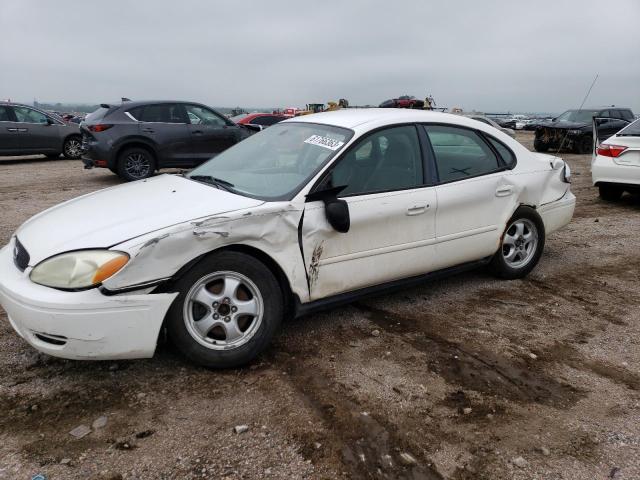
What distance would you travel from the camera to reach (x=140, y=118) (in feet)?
33.7

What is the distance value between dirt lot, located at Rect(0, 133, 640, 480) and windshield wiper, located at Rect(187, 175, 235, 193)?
3.51ft

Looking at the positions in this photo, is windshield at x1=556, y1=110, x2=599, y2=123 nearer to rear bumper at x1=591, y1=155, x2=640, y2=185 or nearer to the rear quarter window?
rear bumper at x1=591, y1=155, x2=640, y2=185

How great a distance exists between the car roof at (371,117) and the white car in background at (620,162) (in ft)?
14.2

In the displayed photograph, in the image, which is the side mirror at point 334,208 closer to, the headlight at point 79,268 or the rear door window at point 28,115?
the headlight at point 79,268

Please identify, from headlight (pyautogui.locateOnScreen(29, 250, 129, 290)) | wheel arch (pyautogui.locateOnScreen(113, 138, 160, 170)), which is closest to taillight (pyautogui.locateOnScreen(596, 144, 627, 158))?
headlight (pyautogui.locateOnScreen(29, 250, 129, 290))

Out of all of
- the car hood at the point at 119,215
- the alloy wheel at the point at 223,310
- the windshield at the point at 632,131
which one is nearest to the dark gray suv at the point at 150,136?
the car hood at the point at 119,215

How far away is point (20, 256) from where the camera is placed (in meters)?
3.12

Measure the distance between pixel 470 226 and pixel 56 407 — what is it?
3.06 m

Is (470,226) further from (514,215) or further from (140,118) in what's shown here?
(140,118)

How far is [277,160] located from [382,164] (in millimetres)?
759

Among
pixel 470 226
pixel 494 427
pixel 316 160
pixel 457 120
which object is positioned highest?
pixel 457 120

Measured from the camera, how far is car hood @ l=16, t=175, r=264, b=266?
9.63 ft

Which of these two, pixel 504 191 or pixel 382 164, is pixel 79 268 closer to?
pixel 382 164

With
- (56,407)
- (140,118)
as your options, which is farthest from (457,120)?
(140,118)
